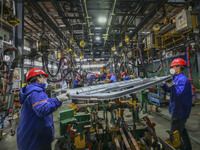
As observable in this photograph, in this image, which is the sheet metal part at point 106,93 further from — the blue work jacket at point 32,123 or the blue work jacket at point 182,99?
the blue work jacket at point 182,99

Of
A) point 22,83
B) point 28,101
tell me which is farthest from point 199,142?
point 22,83

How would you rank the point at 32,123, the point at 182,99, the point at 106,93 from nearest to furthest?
the point at 106,93 → the point at 32,123 → the point at 182,99

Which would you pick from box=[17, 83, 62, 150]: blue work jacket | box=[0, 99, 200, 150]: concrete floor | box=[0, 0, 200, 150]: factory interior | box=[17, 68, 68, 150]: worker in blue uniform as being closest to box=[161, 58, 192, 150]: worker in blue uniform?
box=[0, 0, 200, 150]: factory interior

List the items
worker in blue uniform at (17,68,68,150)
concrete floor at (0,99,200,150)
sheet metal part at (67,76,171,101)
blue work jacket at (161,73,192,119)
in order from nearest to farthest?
1. sheet metal part at (67,76,171,101)
2. worker in blue uniform at (17,68,68,150)
3. blue work jacket at (161,73,192,119)
4. concrete floor at (0,99,200,150)

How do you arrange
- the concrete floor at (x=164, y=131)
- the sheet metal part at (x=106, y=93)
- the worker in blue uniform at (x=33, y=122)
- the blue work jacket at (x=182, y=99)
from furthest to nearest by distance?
the concrete floor at (x=164, y=131), the blue work jacket at (x=182, y=99), the worker in blue uniform at (x=33, y=122), the sheet metal part at (x=106, y=93)

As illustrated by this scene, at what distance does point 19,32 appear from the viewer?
4238 millimetres

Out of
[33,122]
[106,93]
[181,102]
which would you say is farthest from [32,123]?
[181,102]

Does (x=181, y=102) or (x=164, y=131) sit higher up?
(x=181, y=102)

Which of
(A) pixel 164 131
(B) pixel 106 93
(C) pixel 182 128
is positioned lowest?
(A) pixel 164 131

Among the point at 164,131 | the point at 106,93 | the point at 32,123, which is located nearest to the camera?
the point at 106,93

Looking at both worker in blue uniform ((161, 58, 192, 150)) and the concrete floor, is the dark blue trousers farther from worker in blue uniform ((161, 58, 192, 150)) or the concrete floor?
the concrete floor

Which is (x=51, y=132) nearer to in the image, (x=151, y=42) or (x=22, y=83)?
(x=22, y=83)

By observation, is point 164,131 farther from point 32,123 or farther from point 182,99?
point 32,123

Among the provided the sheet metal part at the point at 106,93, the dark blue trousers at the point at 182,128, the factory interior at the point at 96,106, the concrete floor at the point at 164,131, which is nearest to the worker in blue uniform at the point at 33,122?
the factory interior at the point at 96,106
